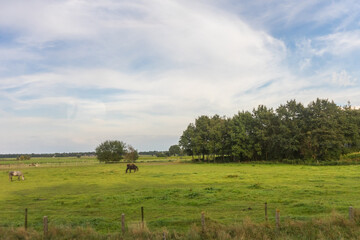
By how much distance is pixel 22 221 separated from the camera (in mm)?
15297

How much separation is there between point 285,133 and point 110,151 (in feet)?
226

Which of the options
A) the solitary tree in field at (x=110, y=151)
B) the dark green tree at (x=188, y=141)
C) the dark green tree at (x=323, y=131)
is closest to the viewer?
the dark green tree at (x=323, y=131)

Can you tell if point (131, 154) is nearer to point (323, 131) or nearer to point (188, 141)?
point (188, 141)

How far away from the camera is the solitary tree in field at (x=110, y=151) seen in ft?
348

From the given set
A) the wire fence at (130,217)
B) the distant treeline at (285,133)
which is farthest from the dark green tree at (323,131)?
the wire fence at (130,217)

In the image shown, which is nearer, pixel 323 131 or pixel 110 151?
pixel 323 131

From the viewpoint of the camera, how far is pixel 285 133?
7262 cm

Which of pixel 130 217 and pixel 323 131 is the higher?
pixel 323 131

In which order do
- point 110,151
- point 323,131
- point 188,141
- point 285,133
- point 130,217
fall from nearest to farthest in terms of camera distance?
point 130,217 < point 323,131 < point 285,133 < point 188,141 < point 110,151

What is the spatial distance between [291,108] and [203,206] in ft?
215

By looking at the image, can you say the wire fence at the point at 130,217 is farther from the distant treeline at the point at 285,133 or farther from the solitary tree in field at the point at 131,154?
the solitary tree in field at the point at 131,154

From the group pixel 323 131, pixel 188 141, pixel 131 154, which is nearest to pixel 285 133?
pixel 323 131

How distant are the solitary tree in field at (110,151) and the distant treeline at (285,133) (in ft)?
109

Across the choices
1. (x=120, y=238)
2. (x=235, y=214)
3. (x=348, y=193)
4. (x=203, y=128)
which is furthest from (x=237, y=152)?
(x=120, y=238)
